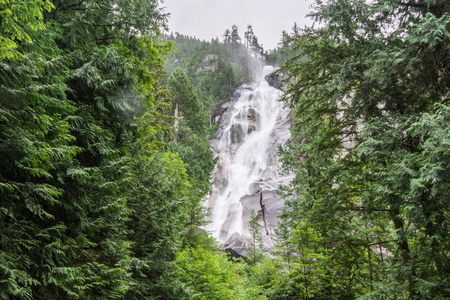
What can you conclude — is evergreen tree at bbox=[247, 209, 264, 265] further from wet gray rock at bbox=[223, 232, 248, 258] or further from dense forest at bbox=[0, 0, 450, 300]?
dense forest at bbox=[0, 0, 450, 300]

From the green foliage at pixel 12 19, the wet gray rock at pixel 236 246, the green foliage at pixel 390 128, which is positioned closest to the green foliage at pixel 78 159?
the green foliage at pixel 12 19

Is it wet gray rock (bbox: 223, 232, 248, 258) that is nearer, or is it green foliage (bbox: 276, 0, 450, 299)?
green foliage (bbox: 276, 0, 450, 299)

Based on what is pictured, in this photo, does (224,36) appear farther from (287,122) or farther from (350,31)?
(350,31)

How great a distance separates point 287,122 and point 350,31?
3633cm

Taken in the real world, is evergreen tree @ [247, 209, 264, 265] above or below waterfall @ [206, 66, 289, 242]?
below

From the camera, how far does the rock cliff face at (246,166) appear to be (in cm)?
2630

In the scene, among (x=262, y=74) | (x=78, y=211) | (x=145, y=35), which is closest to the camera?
(x=78, y=211)

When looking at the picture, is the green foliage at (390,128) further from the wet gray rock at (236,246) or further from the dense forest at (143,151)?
the wet gray rock at (236,246)

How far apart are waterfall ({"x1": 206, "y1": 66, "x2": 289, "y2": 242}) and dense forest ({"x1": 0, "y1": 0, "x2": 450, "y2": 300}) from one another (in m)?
15.8

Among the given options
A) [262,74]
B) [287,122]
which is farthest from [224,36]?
[287,122]

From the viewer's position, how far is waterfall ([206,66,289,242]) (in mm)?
28969

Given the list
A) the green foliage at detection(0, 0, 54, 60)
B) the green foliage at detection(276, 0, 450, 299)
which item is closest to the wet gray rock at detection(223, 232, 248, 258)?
the green foliage at detection(276, 0, 450, 299)

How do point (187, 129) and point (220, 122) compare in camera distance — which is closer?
point (187, 129)

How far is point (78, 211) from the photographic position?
481 cm
